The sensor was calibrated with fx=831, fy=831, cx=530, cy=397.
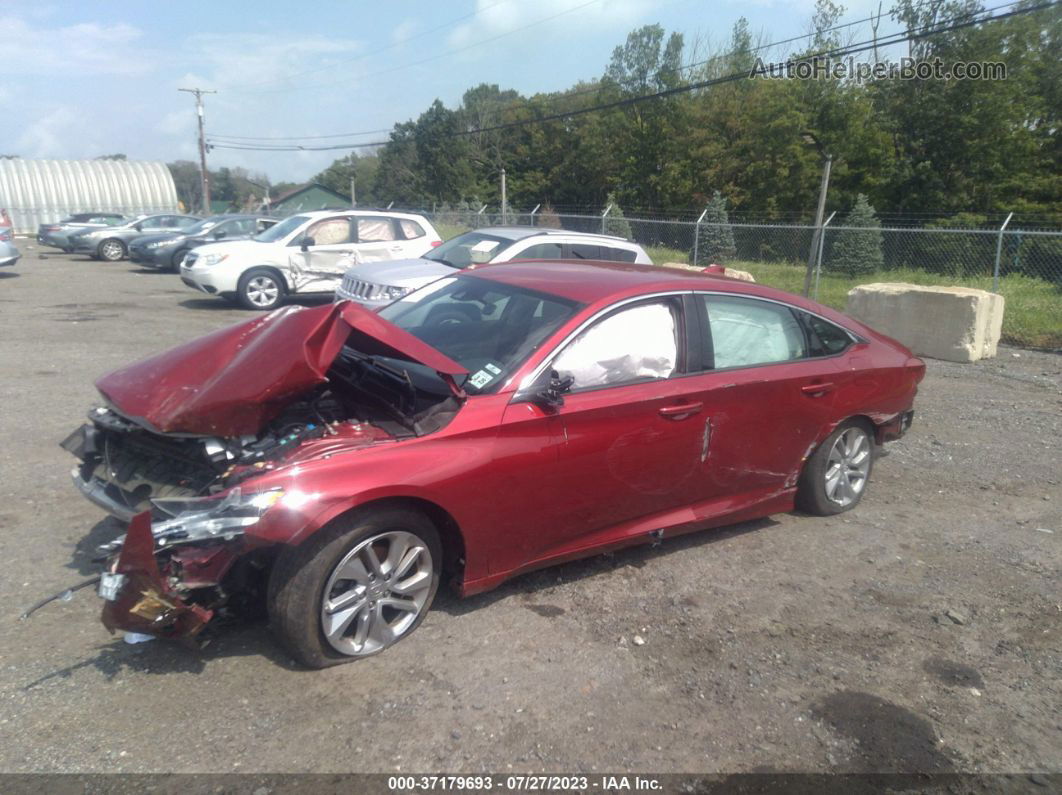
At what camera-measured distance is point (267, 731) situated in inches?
124

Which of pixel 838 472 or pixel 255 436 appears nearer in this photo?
pixel 255 436

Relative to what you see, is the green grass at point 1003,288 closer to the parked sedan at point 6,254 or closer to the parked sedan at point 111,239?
the parked sedan at point 6,254

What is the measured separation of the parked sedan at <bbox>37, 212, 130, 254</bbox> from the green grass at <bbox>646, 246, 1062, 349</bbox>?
700 inches

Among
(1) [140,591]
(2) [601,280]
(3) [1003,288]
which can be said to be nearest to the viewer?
(1) [140,591]

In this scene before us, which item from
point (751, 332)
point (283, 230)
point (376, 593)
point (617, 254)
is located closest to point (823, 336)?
point (751, 332)

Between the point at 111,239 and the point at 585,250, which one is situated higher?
the point at 585,250

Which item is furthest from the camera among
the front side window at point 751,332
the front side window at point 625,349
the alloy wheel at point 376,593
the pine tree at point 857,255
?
the pine tree at point 857,255

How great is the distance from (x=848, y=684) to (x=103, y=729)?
3062 mm

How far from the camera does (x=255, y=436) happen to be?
3748mm

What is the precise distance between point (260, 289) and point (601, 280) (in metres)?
10.9

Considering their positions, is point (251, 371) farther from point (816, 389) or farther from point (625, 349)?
point (816, 389)

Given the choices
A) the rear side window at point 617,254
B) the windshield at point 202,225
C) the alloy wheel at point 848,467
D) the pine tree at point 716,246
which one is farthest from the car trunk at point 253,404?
the windshield at point 202,225

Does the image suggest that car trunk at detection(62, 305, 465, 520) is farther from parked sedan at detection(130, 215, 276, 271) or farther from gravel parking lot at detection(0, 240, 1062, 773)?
parked sedan at detection(130, 215, 276, 271)

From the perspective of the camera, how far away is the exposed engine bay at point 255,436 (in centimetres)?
367
